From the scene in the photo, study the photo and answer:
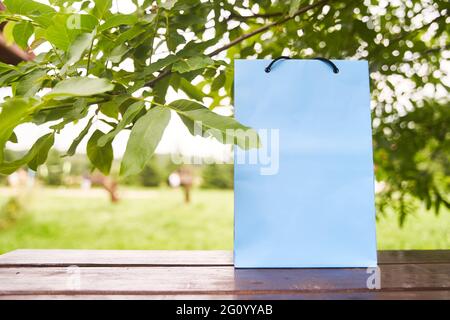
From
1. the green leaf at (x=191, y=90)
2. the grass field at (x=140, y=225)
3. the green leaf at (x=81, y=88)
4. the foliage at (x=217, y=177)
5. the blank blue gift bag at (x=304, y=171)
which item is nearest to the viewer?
the green leaf at (x=81, y=88)

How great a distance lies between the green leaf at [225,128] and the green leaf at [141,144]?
0.04m

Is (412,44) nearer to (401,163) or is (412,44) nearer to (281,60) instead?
(401,163)

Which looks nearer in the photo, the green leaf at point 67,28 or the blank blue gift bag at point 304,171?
the green leaf at point 67,28

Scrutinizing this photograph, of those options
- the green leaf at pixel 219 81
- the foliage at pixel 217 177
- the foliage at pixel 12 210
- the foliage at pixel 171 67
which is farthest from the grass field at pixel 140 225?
the green leaf at pixel 219 81

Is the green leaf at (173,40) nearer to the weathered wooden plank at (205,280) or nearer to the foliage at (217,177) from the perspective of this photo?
the weathered wooden plank at (205,280)

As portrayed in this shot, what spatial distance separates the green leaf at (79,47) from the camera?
1.68ft

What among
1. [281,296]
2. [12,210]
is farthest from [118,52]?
[12,210]

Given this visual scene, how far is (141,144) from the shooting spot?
19.5 inches

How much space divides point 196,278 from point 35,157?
29 cm

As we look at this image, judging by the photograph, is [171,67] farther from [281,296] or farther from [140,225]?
[140,225]

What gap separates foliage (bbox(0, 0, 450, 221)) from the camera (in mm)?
521

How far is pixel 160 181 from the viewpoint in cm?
607

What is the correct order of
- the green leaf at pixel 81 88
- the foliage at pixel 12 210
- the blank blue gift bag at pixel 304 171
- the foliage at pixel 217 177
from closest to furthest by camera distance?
1. the green leaf at pixel 81 88
2. the blank blue gift bag at pixel 304 171
3. the foliage at pixel 12 210
4. the foliage at pixel 217 177
